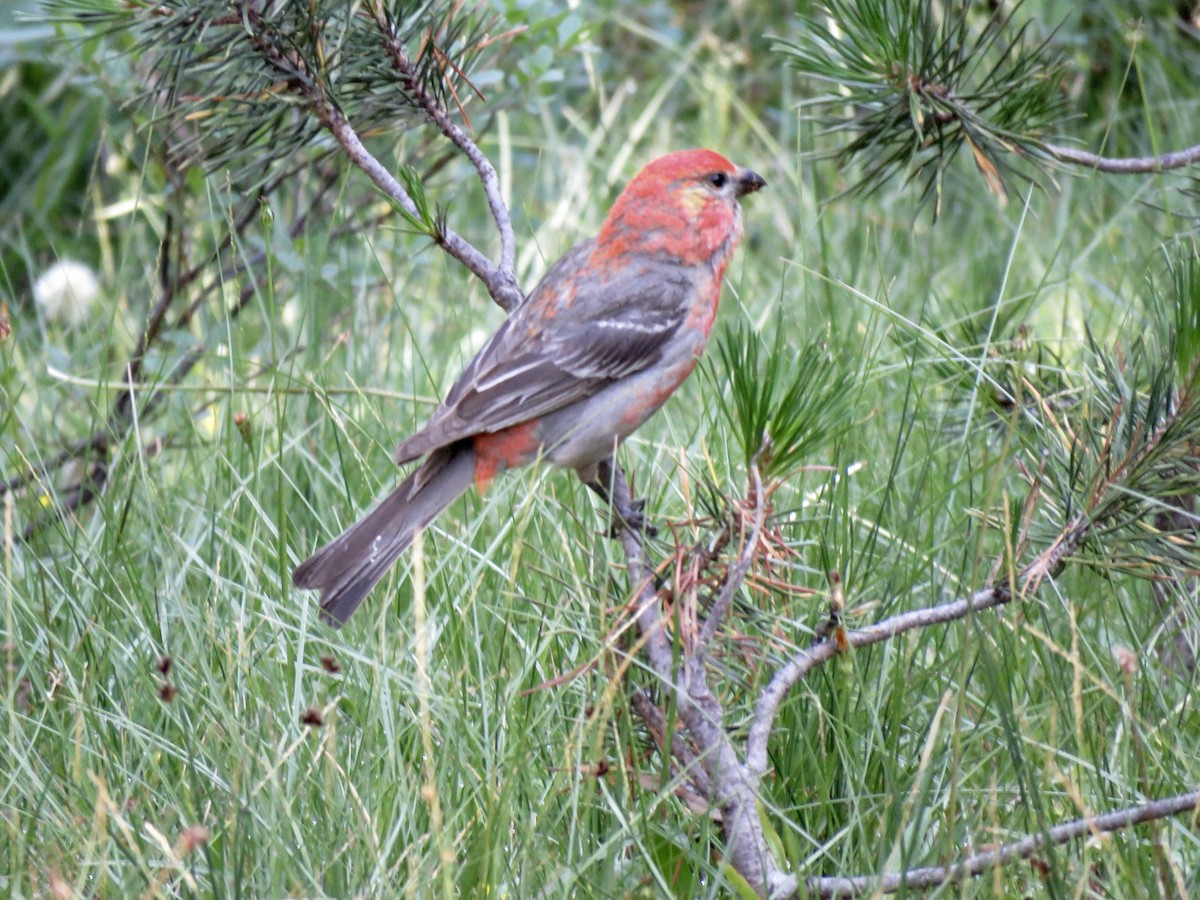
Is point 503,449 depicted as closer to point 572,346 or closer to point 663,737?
point 572,346

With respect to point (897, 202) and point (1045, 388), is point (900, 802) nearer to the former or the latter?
point (1045, 388)

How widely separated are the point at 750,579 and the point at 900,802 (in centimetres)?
41

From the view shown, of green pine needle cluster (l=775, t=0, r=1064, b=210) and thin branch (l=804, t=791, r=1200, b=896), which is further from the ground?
green pine needle cluster (l=775, t=0, r=1064, b=210)

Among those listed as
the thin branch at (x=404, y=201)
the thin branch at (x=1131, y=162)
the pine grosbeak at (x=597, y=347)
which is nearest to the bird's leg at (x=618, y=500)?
the pine grosbeak at (x=597, y=347)

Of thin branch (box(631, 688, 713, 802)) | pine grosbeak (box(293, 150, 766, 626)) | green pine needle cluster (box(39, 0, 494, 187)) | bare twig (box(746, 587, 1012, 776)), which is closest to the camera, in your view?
bare twig (box(746, 587, 1012, 776))

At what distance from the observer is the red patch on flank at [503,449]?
302 cm

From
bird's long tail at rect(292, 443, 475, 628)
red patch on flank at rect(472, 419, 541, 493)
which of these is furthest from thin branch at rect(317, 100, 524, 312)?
red patch on flank at rect(472, 419, 541, 493)

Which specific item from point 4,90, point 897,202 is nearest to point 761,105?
point 897,202

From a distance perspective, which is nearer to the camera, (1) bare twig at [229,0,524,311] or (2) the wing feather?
(1) bare twig at [229,0,524,311]

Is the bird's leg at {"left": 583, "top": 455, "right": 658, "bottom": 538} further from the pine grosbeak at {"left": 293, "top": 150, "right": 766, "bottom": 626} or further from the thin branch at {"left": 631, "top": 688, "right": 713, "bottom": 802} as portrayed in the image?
the thin branch at {"left": 631, "top": 688, "right": 713, "bottom": 802}

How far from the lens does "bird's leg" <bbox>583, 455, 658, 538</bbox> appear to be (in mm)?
2268

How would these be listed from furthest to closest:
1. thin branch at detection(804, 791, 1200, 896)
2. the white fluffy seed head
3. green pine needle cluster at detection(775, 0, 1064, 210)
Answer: the white fluffy seed head < green pine needle cluster at detection(775, 0, 1064, 210) < thin branch at detection(804, 791, 1200, 896)

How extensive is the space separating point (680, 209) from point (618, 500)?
0.96 metres

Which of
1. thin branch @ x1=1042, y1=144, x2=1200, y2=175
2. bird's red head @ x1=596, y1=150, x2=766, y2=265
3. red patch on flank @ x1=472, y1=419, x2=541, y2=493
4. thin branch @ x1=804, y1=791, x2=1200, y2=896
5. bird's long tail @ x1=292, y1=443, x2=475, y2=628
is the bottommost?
thin branch @ x1=804, y1=791, x2=1200, y2=896
